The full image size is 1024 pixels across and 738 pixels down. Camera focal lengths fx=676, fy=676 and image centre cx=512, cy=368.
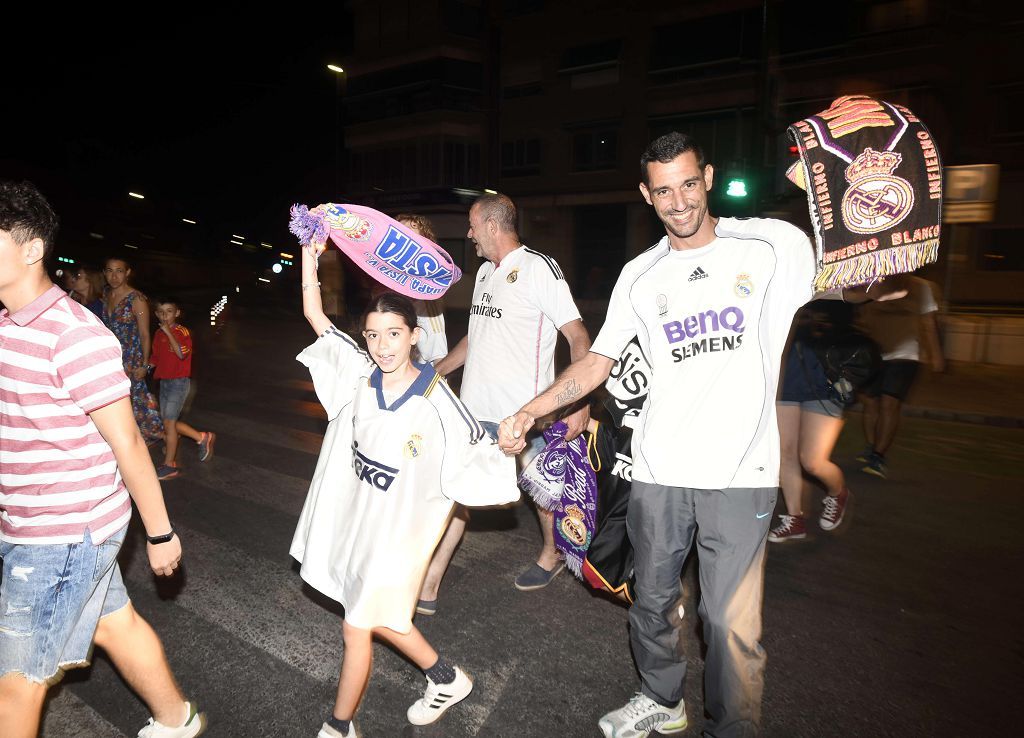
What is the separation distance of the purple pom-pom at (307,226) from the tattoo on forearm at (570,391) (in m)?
1.31

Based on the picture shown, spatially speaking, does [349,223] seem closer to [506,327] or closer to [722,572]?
[506,327]

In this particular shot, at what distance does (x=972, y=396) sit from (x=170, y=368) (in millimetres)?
11314

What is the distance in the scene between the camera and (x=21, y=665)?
2168mm

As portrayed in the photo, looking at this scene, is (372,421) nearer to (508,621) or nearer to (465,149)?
(508,621)

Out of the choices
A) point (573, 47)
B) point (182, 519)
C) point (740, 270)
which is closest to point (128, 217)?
point (573, 47)

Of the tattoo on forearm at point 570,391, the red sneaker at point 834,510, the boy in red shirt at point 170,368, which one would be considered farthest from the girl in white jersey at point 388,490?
the boy in red shirt at point 170,368

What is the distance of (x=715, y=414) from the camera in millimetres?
2562

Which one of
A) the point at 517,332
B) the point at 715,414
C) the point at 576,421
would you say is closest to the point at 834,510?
the point at 576,421

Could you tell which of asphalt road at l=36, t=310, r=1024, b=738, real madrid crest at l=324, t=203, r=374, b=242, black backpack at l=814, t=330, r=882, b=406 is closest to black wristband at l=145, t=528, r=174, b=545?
asphalt road at l=36, t=310, r=1024, b=738

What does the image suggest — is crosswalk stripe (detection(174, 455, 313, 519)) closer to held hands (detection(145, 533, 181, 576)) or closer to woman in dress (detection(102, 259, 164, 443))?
woman in dress (detection(102, 259, 164, 443))

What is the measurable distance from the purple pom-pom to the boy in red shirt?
3.88 meters

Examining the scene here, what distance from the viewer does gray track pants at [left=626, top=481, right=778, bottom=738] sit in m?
2.56

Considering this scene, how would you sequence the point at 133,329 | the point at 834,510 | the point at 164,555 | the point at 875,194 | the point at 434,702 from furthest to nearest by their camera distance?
the point at 133,329, the point at 834,510, the point at 434,702, the point at 164,555, the point at 875,194

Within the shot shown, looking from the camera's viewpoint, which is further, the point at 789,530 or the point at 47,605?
the point at 789,530
